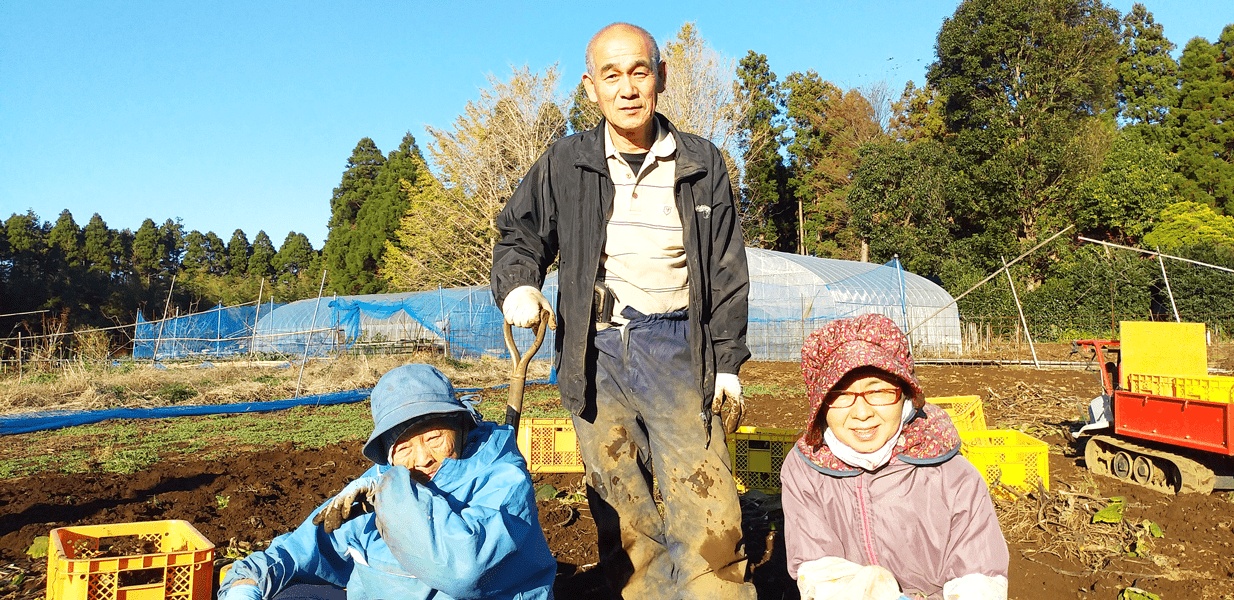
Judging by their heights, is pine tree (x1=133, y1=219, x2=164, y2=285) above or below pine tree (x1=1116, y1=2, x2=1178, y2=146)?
below

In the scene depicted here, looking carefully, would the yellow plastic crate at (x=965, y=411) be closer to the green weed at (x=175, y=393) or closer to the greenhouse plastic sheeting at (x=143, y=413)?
the greenhouse plastic sheeting at (x=143, y=413)

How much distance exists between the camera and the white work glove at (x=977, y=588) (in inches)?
75.4

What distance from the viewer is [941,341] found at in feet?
71.8

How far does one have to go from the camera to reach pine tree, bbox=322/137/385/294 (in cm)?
4204

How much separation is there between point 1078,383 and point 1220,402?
7.61m

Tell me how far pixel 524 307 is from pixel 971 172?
1135 inches

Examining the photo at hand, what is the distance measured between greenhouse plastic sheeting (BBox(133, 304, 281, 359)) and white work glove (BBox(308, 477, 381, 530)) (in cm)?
1735

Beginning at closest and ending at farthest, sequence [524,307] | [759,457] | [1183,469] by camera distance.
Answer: [524,307], [759,457], [1183,469]

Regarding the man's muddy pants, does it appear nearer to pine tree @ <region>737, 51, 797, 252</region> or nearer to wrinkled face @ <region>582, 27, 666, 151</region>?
wrinkled face @ <region>582, 27, 666, 151</region>

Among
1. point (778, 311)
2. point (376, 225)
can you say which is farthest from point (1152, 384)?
point (376, 225)

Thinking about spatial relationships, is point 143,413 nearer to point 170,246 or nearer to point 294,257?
point 294,257

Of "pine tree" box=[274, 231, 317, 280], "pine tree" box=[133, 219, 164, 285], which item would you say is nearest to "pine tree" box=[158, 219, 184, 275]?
"pine tree" box=[133, 219, 164, 285]

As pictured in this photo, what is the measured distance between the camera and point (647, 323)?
105 inches

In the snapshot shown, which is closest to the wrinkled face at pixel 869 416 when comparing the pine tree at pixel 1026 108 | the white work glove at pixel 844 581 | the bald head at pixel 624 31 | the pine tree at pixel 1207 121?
the white work glove at pixel 844 581
